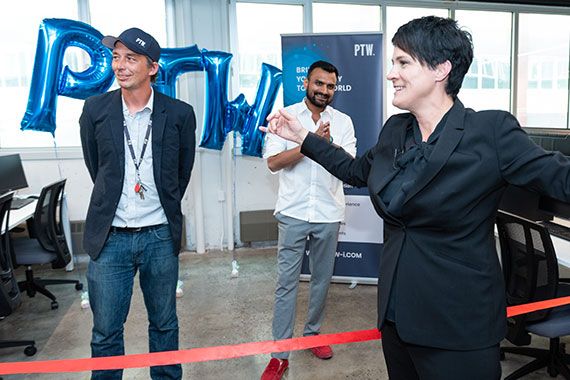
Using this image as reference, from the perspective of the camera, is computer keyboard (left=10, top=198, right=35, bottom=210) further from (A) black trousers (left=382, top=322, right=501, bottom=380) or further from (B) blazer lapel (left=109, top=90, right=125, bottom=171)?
(A) black trousers (left=382, top=322, right=501, bottom=380)

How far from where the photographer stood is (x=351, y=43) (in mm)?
3727

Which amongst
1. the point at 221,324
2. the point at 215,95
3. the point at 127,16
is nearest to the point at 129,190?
the point at 221,324

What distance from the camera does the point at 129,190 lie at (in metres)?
1.97

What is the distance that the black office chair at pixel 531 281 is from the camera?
2242 mm

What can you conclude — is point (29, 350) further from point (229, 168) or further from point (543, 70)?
point (543, 70)

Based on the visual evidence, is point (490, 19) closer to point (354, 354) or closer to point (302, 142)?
point (354, 354)

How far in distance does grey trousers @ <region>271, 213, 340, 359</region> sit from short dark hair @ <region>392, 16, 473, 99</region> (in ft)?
4.82

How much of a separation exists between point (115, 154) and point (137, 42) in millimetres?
483

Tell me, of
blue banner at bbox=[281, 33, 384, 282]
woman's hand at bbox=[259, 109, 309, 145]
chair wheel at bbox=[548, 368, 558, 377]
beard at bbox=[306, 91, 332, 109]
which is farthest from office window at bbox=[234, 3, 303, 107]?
chair wheel at bbox=[548, 368, 558, 377]

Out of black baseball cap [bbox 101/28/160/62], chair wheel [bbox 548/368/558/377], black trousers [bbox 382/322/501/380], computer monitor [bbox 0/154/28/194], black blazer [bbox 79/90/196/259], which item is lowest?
chair wheel [bbox 548/368/558/377]

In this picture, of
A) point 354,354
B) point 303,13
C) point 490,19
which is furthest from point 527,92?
point 354,354

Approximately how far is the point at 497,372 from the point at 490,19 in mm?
6048

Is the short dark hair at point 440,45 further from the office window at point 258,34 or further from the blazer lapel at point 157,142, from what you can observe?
the office window at point 258,34

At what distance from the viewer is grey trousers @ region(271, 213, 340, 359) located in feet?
8.42
